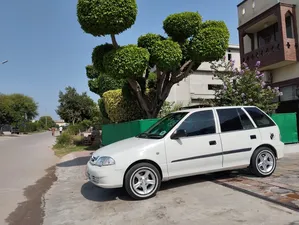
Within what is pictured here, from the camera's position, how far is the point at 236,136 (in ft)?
22.1

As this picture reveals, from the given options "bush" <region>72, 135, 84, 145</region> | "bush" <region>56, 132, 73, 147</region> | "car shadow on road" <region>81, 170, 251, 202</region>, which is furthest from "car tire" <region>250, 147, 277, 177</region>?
"bush" <region>56, 132, 73, 147</region>

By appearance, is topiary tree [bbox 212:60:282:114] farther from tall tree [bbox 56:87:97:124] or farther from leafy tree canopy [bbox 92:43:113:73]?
tall tree [bbox 56:87:97:124]

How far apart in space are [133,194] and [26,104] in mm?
70184

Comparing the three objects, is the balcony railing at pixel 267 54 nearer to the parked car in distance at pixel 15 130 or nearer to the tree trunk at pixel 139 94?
the tree trunk at pixel 139 94

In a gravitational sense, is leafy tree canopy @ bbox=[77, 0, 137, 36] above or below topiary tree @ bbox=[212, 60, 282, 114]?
above

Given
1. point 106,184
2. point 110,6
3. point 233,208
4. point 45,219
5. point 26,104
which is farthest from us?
point 26,104

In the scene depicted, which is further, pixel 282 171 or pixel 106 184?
pixel 282 171

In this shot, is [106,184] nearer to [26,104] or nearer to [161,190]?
[161,190]

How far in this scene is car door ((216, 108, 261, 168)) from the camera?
21.7ft

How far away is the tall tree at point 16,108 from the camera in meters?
57.6

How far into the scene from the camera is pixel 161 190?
643cm

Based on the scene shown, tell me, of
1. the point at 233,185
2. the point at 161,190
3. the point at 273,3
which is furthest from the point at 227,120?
the point at 273,3

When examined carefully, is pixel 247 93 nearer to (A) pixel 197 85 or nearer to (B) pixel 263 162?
(B) pixel 263 162

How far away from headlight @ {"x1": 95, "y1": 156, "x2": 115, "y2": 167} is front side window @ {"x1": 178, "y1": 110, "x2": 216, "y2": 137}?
1.60m
